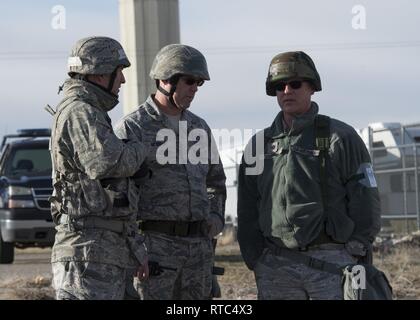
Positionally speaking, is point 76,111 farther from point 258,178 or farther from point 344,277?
point 344,277

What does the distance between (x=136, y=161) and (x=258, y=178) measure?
0.87 meters

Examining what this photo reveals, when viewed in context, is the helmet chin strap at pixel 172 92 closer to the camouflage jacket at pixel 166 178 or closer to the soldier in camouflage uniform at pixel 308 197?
the camouflage jacket at pixel 166 178

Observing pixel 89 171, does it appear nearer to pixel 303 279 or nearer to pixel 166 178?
pixel 166 178

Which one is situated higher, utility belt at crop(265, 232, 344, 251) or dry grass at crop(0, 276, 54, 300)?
utility belt at crop(265, 232, 344, 251)

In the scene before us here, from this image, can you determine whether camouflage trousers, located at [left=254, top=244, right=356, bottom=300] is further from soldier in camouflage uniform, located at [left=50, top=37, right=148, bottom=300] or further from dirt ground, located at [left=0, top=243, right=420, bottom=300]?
dirt ground, located at [left=0, top=243, right=420, bottom=300]

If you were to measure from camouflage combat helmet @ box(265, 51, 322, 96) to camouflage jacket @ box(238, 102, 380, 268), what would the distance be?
0.19 m

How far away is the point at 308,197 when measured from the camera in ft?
20.4

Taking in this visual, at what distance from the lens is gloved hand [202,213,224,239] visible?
22.2ft

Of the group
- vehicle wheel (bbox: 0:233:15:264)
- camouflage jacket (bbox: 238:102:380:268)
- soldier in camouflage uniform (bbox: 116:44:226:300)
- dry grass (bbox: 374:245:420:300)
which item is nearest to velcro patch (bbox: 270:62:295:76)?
camouflage jacket (bbox: 238:102:380:268)

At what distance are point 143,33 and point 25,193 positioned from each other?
59.0 feet

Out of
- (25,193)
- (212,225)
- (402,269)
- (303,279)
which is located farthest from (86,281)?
(25,193)

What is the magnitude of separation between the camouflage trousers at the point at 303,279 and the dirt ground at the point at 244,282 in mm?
4781

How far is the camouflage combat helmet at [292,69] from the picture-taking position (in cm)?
633

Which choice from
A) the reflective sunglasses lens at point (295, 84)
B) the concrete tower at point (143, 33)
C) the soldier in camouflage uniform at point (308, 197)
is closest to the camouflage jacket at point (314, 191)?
the soldier in camouflage uniform at point (308, 197)
